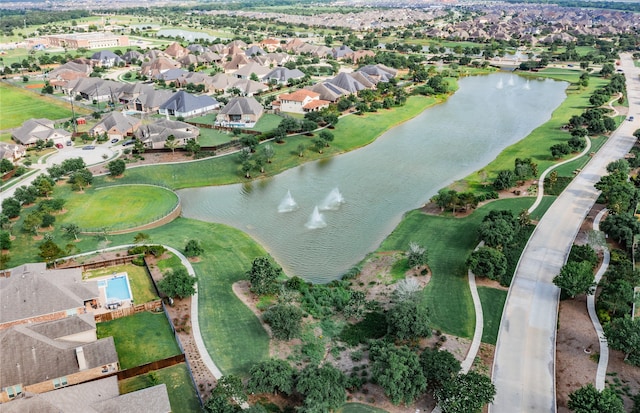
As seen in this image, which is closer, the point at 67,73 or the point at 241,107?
the point at 241,107

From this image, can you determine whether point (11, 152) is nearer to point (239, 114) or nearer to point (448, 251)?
point (239, 114)

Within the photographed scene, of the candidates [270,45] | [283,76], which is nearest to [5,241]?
[283,76]

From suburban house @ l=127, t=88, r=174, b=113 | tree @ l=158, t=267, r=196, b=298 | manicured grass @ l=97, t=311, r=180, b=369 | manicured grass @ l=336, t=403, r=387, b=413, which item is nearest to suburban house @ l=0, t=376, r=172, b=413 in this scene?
manicured grass @ l=97, t=311, r=180, b=369

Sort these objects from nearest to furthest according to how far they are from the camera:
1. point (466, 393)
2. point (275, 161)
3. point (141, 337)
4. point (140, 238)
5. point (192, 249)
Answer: point (466, 393) < point (141, 337) < point (192, 249) < point (140, 238) < point (275, 161)

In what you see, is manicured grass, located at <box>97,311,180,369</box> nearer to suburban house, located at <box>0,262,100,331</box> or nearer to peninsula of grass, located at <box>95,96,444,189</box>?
suburban house, located at <box>0,262,100,331</box>

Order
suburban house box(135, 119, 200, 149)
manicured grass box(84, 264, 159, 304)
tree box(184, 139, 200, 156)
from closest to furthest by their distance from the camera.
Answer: manicured grass box(84, 264, 159, 304) → tree box(184, 139, 200, 156) → suburban house box(135, 119, 200, 149)
